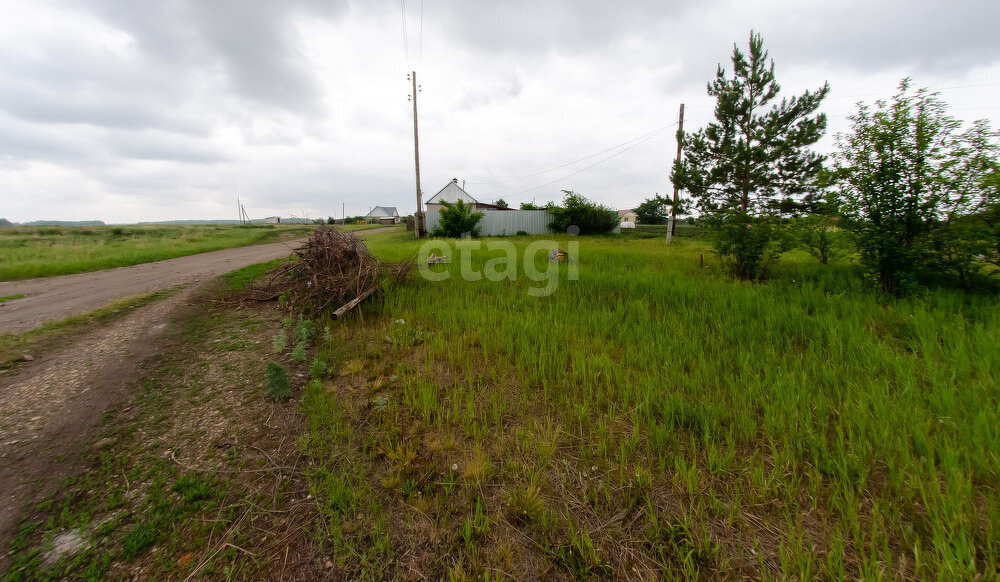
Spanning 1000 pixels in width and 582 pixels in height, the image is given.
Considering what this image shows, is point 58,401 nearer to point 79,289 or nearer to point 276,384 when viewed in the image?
point 276,384

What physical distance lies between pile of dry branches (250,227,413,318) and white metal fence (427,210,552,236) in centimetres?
1512

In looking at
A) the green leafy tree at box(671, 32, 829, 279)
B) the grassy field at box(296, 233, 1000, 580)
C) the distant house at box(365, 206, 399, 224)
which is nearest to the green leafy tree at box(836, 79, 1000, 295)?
the grassy field at box(296, 233, 1000, 580)

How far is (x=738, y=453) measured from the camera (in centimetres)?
204

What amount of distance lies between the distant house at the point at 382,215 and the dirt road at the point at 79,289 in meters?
74.6

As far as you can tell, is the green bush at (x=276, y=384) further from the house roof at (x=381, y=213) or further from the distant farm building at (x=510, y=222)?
the house roof at (x=381, y=213)

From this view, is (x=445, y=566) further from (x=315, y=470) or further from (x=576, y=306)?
(x=576, y=306)

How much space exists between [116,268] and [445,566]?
1394 cm

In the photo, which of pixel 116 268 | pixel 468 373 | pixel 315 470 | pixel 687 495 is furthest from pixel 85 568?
pixel 116 268

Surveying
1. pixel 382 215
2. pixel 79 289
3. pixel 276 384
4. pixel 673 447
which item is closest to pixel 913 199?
pixel 673 447

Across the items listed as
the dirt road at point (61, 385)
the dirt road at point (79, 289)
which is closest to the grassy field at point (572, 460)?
the dirt road at point (61, 385)

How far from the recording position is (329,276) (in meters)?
5.08

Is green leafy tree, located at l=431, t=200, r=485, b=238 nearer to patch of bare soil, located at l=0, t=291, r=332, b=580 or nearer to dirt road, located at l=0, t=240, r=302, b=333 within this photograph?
dirt road, located at l=0, t=240, r=302, b=333

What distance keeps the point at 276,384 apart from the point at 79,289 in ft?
25.2

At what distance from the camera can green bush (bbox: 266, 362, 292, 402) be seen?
8.66ft
